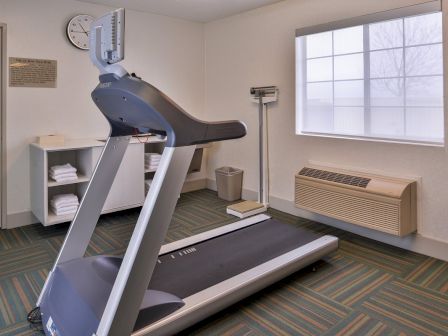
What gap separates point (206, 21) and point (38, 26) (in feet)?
7.44

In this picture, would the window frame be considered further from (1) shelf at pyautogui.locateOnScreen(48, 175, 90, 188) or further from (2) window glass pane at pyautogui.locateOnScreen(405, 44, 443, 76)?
(1) shelf at pyautogui.locateOnScreen(48, 175, 90, 188)

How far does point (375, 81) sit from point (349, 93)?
0.99 feet

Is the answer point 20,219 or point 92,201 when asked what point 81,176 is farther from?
point 92,201

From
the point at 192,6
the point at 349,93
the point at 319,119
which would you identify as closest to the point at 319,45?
the point at 349,93

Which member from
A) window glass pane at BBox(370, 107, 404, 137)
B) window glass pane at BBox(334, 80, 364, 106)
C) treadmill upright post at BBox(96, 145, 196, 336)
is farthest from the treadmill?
window glass pane at BBox(334, 80, 364, 106)

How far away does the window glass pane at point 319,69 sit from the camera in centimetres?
377

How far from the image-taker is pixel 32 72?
3.73 metres

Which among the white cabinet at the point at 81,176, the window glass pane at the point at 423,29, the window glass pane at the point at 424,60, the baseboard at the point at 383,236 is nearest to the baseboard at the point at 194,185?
the white cabinet at the point at 81,176

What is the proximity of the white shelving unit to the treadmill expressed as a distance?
138 cm

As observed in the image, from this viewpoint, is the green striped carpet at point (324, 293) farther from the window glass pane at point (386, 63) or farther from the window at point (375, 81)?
the window glass pane at point (386, 63)

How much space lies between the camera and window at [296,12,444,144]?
2982 mm

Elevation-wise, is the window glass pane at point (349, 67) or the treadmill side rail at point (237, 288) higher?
the window glass pane at point (349, 67)

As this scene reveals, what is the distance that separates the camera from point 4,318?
217 centimetres

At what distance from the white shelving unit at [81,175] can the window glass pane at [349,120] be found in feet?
7.05
